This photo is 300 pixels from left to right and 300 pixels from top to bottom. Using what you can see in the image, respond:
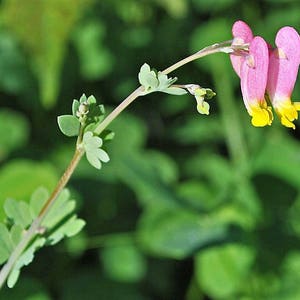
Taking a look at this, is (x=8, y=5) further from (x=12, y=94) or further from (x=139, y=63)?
(x=139, y=63)

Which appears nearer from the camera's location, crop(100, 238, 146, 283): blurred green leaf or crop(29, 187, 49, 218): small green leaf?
crop(29, 187, 49, 218): small green leaf

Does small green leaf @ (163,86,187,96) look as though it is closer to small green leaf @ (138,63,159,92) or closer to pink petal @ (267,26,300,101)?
small green leaf @ (138,63,159,92)

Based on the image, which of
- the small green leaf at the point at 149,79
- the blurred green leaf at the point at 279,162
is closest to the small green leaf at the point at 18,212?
the small green leaf at the point at 149,79

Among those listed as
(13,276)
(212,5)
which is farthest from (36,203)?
(212,5)

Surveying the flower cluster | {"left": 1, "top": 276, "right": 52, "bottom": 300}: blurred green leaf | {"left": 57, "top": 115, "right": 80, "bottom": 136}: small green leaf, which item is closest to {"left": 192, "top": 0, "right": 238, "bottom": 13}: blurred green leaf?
{"left": 1, "top": 276, "right": 52, "bottom": 300}: blurred green leaf

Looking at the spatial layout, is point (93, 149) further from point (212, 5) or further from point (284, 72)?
point (212, 5)

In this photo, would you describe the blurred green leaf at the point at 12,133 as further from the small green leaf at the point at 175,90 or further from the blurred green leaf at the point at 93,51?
the small green leaf at the point at 175,90
